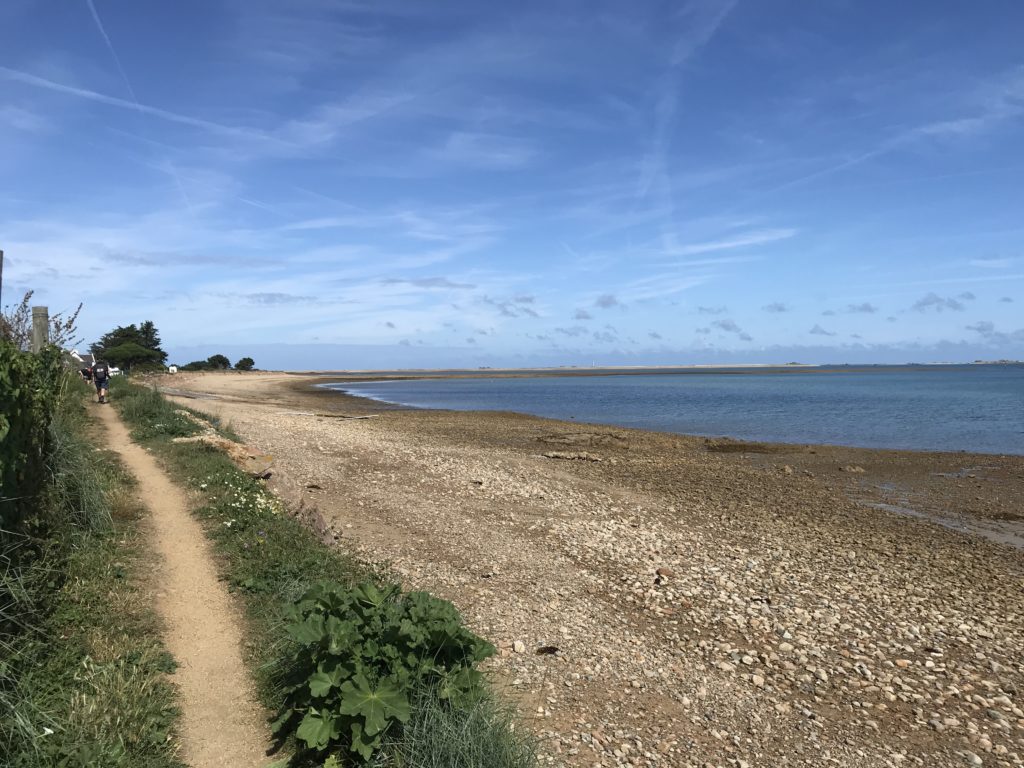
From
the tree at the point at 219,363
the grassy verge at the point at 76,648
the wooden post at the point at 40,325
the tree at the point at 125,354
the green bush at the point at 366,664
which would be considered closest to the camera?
the grassy verge at the point at 76,648

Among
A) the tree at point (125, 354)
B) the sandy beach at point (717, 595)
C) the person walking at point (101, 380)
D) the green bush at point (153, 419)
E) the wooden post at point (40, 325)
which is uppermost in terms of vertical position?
the tree at point (125, 354)

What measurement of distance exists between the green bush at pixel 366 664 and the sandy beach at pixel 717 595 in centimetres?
127

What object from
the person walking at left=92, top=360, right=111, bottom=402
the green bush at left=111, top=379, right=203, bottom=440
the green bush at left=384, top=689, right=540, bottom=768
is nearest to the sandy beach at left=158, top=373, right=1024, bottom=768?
the green bush at left=384, top=689, right=540, bottom=768

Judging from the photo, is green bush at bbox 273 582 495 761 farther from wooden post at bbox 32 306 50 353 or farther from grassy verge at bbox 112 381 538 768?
wooden post at bbox 32 306 50 353

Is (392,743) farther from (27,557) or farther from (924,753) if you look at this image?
(924,753)

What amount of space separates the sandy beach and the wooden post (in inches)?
172

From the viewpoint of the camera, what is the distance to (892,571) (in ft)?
36.1

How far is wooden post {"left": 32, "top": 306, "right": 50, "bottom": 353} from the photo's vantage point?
11.0 metres

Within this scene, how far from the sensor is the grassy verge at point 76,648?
13.4ft

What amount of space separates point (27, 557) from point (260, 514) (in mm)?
3669

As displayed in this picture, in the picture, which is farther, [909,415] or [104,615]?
[909,415]

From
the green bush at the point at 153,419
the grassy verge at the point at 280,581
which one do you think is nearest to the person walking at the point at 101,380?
the green bush at the point at 153,419

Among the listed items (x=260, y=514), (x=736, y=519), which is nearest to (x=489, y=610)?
(x=260, y=514)

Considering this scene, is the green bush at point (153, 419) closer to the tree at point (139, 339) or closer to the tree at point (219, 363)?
the tree at point (139, 339)
